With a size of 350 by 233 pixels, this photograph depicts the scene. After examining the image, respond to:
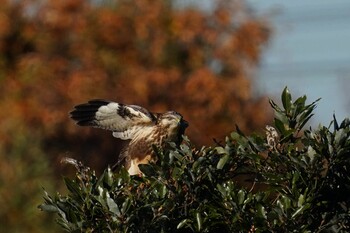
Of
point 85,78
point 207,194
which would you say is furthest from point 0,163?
point 207,194

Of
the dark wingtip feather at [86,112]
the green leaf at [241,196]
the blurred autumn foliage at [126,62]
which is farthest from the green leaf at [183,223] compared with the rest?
the blurred autumn foliage at [126,62]

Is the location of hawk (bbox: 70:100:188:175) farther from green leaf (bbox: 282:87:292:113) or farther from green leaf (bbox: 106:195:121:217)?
green leaf (bbox: 106:195:121:217)

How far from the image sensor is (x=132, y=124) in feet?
27.8

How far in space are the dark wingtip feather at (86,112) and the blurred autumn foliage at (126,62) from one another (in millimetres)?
8668

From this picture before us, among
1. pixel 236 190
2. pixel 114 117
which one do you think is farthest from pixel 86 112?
pixel 236 190

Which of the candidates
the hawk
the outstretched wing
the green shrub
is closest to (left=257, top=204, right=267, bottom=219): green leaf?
the green shrub

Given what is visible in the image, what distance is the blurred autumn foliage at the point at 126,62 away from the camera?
57.8 ft

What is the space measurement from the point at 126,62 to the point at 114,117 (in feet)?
33.7

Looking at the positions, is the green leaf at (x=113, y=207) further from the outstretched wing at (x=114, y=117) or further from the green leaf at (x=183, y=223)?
the outstretched wing at (x=114, y=117)

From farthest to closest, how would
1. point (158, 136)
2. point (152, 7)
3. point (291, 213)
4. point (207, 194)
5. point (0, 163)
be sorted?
point (152, 7) → point (0, 163) → point (158, 136) → point (207, 194) → point (291, 213)

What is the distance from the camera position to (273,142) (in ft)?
15.9

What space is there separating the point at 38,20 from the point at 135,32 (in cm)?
148

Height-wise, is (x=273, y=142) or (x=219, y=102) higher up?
(x=219, y=102)

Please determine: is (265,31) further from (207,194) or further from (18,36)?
(207,194)
